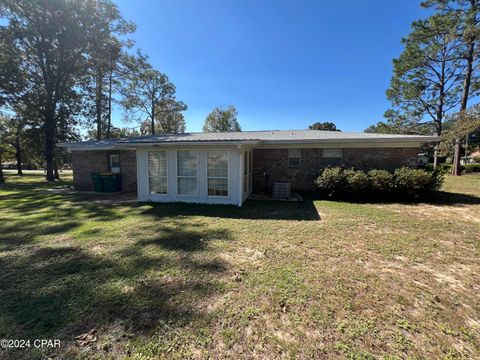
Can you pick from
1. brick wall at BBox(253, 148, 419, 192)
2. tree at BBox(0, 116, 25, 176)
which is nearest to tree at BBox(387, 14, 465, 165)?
brick wall at BBox(253, 148, 419, 192)

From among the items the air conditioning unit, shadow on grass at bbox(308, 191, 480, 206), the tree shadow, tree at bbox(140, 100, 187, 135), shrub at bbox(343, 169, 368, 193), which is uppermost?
tree at bbox(140, 100, 187, 135)

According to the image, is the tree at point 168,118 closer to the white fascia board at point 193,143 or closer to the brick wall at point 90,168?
the brick wall at point 90,168

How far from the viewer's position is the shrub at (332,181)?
28.3 feet

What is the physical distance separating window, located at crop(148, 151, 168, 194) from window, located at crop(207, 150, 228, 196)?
1.82 m

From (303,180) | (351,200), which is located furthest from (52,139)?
(351,200)

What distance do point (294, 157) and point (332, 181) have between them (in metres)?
2.32

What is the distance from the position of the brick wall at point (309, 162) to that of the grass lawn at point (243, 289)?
4.35m

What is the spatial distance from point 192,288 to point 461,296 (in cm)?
357

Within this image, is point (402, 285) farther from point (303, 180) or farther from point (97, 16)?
point (97, 16)

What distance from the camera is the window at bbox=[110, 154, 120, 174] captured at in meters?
11.9

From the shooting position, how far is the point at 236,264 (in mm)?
3537

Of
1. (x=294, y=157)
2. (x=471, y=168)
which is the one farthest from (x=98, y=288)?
(x=471, y=168)

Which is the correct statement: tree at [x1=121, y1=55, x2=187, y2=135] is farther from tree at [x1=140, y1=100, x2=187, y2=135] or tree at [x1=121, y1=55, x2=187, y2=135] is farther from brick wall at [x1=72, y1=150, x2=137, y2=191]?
brick wall at [x1=72, y1=150, x2=137, y2=191]

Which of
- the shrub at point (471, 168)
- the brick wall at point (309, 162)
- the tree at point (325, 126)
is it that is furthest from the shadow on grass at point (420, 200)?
the tree at point (325, 126)
